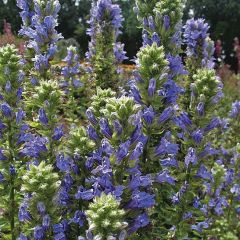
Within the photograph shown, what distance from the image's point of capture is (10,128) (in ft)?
11.8

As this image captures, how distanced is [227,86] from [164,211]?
10127mm

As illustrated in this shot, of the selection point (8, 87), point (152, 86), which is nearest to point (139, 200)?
point (152, 86)

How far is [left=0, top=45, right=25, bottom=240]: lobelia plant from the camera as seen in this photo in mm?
3535

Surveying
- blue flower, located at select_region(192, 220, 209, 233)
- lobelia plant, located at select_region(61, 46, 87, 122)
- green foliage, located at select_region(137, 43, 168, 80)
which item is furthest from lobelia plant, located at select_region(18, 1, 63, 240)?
blue flower, located at select_region(192, 220, 209, 233)

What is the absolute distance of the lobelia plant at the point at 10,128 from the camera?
3535 mm

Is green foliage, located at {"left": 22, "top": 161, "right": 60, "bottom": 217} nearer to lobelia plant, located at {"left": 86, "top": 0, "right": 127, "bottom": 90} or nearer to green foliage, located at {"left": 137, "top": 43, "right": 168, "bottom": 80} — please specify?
green foliage, located at {"left": 137, "top": 43, "right": 168, "bottom": 80}

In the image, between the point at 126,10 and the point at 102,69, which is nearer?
the point at 102,69

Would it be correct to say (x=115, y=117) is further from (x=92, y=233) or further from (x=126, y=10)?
(x=126, y=10)

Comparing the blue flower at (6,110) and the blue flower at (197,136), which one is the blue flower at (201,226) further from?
the blue flower at (6,110)

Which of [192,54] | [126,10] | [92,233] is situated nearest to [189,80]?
[192,54]

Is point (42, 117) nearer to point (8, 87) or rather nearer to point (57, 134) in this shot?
point (57, 134)

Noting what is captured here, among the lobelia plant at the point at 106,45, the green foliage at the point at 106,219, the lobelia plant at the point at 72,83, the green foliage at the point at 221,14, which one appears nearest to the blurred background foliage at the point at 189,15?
the green foliage at the point at 221,14

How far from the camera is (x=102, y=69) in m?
5.53

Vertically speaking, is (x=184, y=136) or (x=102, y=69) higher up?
(x=102, y=69)
